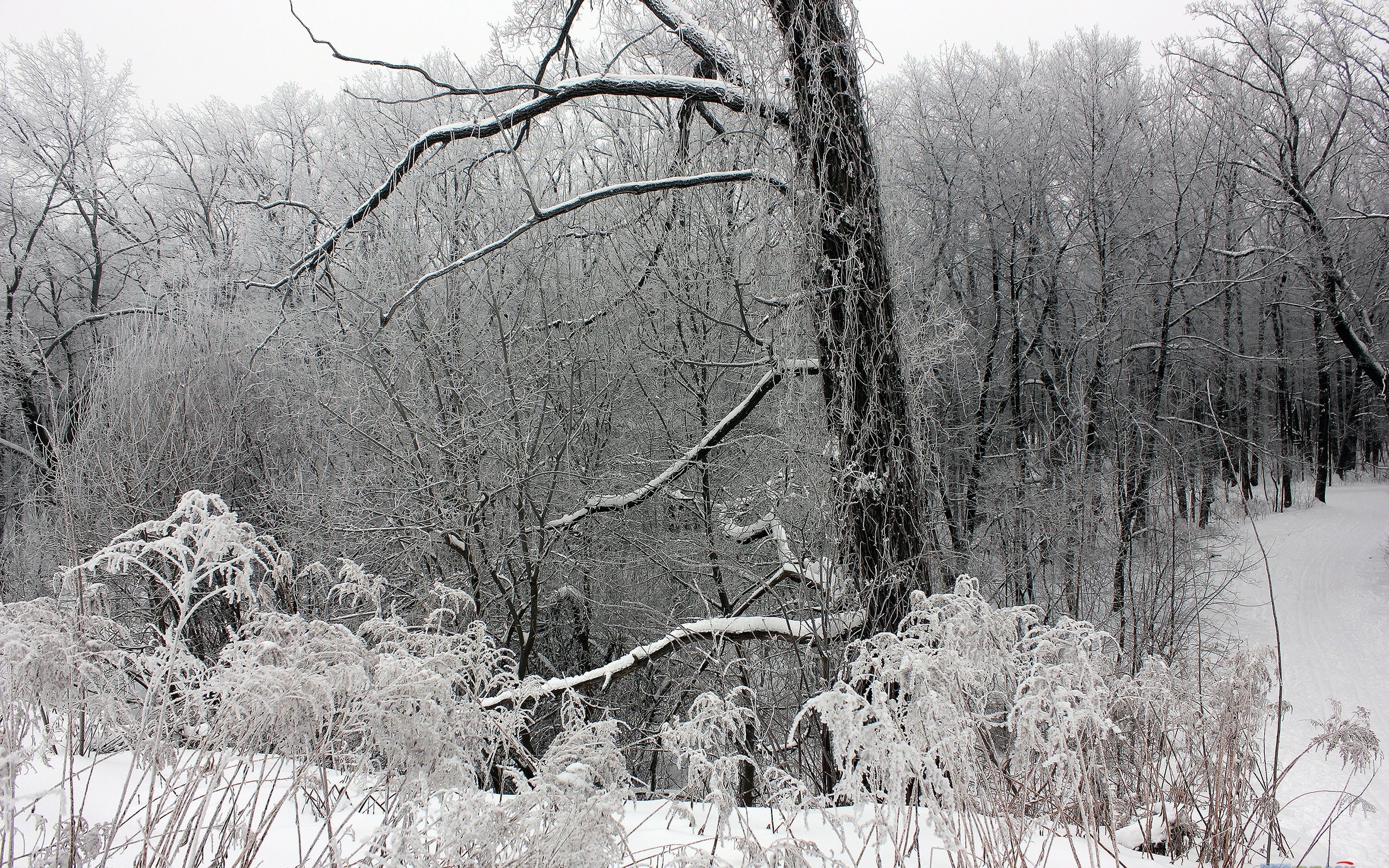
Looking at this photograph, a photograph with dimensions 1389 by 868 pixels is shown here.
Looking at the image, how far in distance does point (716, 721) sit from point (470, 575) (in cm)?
531

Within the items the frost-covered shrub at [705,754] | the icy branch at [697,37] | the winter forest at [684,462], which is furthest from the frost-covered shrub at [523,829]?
the icy branch at [697,37]

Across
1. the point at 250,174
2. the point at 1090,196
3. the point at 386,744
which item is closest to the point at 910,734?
the point at 386,744

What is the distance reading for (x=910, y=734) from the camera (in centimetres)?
181

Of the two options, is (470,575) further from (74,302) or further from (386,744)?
(74,302)

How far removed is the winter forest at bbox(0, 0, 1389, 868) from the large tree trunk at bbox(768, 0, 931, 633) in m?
0.03

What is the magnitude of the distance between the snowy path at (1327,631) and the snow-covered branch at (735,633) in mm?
4463

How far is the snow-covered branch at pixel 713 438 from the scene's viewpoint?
476 cm

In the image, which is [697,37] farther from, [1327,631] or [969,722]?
[1327,631]

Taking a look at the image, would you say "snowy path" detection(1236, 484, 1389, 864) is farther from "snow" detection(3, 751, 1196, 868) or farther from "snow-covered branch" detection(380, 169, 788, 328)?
"snow-covered branch" detection(380, 169, 788, 328)

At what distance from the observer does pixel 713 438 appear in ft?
19.2

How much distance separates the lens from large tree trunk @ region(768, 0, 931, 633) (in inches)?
170

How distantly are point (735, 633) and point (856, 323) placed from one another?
2.13 metres

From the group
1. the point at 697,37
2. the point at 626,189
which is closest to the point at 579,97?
the point at 626,189

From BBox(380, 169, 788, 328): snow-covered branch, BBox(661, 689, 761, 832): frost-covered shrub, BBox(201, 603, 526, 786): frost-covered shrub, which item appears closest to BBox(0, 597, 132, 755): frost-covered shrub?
BBox(201, 603, 526, 786): frost-covered shrub
